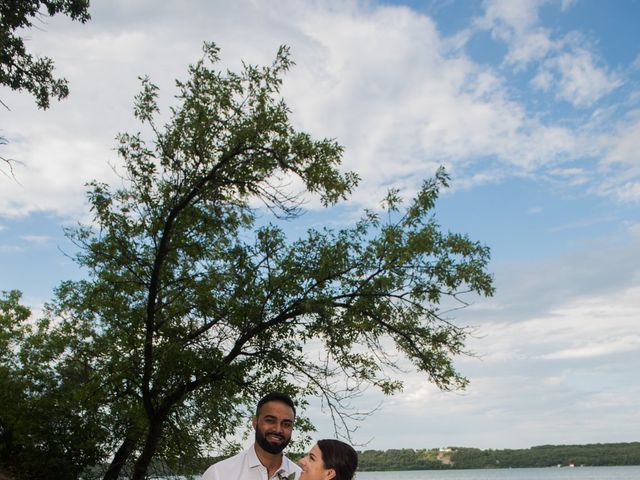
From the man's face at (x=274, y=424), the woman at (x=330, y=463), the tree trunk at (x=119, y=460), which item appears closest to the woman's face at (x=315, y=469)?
the woman at (x=330, y=463)

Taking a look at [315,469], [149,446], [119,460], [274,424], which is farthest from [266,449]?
[119,460]

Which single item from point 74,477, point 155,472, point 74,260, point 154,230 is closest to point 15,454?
point 74,477

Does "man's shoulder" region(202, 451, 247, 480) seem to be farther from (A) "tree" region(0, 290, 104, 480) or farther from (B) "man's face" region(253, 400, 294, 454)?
(A) "tree" region(0, 290, 104, 480)

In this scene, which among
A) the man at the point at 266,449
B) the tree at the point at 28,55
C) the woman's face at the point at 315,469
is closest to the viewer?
the woman's face at the point at 315,469

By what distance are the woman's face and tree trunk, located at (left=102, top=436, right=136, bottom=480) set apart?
604 inches

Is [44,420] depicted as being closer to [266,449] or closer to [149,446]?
[149,446]

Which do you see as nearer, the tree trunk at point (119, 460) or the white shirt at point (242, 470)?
the white shirt at point (242, 470)

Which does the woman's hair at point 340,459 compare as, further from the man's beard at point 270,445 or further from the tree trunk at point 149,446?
the tree trunk at point 149,446

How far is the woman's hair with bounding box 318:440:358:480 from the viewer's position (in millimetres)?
4086

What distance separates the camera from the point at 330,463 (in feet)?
13.5

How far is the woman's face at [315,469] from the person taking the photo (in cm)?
408

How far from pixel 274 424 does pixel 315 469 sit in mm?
984

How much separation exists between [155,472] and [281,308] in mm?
7028

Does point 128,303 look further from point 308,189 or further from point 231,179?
point 308,189
